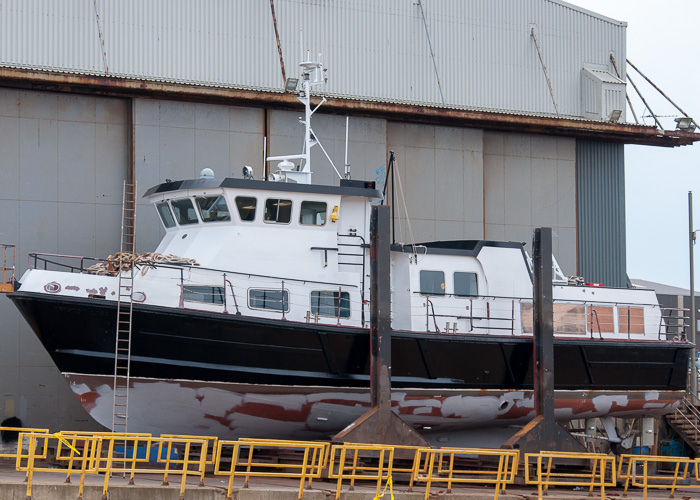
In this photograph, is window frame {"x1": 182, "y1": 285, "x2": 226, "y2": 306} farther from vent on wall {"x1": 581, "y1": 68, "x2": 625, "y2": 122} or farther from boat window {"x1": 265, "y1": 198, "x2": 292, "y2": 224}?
vent on wall {"x1": 581, "y1": 68, "x2": 625, "y2": 122}

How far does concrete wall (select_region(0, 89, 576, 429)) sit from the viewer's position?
19.0 metres

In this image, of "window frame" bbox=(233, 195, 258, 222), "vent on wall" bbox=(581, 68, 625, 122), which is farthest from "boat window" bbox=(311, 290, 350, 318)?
"vent on wall" bbox=(581, 68, 625, 122)

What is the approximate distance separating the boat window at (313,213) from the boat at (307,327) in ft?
0.09

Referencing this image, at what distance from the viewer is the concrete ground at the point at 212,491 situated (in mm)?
11633

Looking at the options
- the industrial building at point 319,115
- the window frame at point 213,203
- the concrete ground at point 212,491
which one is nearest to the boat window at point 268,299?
the window frame at point 213,203

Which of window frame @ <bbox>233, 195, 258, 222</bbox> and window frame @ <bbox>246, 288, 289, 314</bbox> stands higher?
window frame @ <bbox>233, 195, 258, 222</bbox>

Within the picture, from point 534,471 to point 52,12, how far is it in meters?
12.5

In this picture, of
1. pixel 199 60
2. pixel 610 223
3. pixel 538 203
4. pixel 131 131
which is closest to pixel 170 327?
pixel 131 131

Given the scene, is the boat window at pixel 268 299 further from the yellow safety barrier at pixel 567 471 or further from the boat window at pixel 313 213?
the yellow safety barrier at pixel 567 471

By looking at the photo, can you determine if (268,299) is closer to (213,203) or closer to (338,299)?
(338,299)

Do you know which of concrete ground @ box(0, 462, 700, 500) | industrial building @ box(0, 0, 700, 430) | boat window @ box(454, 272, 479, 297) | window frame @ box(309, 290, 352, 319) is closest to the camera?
concrete ground @ box(0, 462, 700, 500)

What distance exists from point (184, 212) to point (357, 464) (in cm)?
549

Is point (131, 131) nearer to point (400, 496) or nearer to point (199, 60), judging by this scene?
point (199, 60)

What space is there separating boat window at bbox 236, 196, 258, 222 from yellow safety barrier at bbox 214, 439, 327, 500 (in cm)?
378
